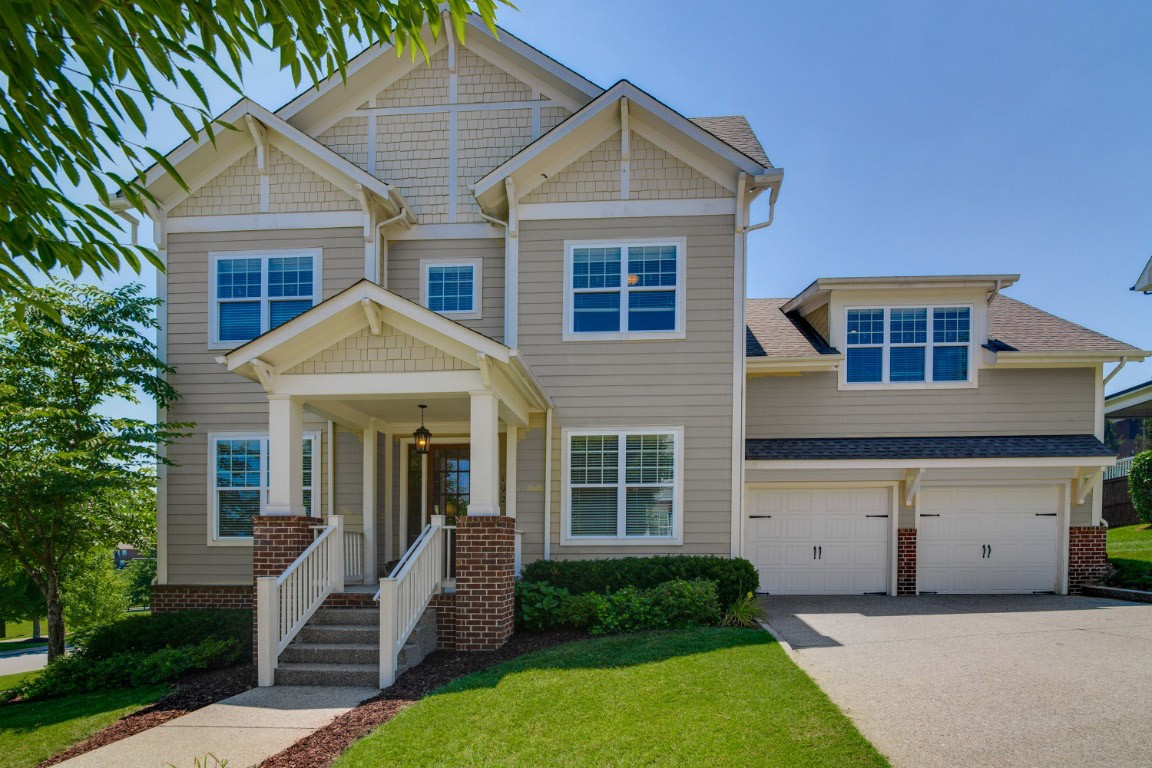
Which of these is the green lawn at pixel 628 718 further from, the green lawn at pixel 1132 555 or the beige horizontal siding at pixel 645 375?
the green lawn at pixel 1132 555

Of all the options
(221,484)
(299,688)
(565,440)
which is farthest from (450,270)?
(299,688)

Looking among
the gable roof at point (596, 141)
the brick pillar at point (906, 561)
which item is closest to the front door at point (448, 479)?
the gable roof at point (596, 141)

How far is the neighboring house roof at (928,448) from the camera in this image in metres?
12.2

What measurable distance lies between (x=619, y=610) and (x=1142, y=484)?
14.8 metres

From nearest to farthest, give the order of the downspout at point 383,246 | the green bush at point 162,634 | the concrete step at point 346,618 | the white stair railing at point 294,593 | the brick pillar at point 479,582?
the white stair railing at point 294,593, the brick pillar at point 479,582, the concrete step at point 346,618, the green bush at point 162,634, the downspout at point 383,246

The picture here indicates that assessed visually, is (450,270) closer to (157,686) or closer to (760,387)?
(760,387)

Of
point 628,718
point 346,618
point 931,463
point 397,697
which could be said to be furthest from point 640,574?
point 931,463

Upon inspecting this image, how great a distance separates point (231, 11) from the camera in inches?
149

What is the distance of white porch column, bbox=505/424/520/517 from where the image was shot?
10.8m

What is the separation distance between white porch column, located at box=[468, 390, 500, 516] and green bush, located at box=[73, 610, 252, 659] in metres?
3.93

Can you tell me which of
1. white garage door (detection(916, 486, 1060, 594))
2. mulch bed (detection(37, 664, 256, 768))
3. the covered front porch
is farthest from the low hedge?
white garage door (detection(916, 486, 1060, 594))

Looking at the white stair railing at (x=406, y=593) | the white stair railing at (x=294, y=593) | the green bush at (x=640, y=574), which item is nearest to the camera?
the white stair railing at (x=406, y=593)

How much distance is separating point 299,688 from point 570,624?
135 inches

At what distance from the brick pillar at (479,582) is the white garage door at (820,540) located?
19.4 ft
